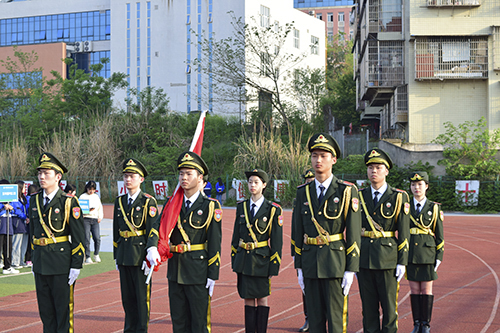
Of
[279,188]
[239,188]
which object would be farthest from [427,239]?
[239,188]

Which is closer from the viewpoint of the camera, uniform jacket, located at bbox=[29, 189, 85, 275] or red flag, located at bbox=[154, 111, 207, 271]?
red flag, located at bbox=[154, 111, 207, 271]

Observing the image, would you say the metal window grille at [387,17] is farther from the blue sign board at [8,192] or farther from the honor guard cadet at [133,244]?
the honor guard cadet at [133,244]

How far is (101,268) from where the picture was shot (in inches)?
464

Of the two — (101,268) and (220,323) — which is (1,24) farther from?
(220,323)

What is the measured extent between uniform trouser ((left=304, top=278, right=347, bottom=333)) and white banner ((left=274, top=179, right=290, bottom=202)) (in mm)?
22792

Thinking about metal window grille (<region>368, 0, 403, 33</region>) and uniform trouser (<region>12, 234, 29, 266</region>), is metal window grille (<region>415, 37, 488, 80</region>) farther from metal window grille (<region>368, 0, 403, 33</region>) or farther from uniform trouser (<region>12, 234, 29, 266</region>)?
uniform trouser (<region>12, 234, 29, 266</region>)

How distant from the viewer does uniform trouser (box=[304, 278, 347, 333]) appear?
→ 4492 millimetres

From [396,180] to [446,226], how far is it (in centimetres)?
653

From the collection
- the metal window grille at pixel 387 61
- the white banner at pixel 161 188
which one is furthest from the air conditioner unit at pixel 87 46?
the metal window grille at pixel 387 61

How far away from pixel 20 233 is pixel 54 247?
6.40 m

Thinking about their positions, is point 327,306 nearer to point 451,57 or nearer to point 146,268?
point 146,268

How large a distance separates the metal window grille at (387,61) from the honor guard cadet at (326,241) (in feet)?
89.5

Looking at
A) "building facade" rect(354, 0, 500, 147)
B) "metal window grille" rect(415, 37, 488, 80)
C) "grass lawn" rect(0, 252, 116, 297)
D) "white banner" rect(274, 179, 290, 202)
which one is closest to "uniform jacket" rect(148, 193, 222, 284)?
"grass lawn" rect(0, 252, 116, 297)

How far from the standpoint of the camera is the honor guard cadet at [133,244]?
581cm
